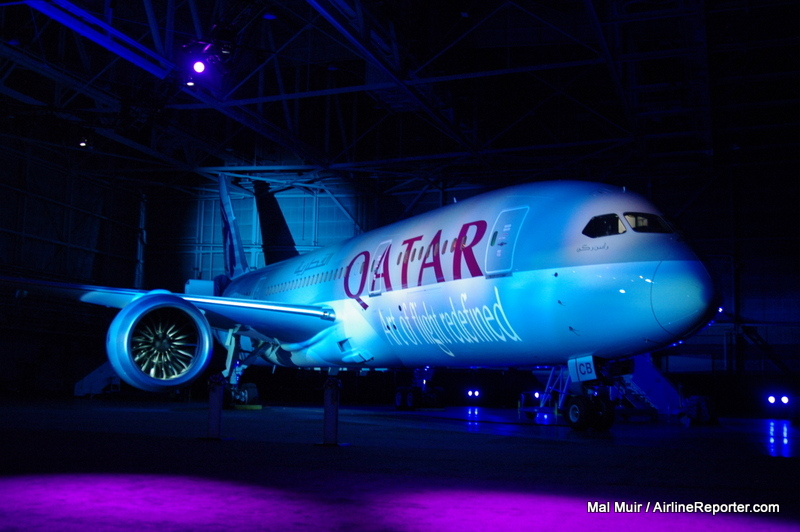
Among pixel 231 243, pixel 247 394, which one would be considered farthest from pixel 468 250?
pixel 231 243

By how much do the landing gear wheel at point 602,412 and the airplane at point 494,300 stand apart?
1.0 inches

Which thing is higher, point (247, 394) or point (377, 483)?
point (377, 483)

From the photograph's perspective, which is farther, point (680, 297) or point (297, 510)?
point (680, 297)

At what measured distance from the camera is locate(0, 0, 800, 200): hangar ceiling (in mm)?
19406

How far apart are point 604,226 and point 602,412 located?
112 inches

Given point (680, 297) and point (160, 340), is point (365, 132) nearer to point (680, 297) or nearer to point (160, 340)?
point (160, 340)

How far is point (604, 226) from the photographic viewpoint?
1125cm

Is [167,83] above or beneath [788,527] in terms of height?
above

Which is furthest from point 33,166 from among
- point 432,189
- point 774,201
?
point 774,201

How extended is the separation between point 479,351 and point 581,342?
2399mm

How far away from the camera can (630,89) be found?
21.4m

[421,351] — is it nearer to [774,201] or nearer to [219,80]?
[219,80]

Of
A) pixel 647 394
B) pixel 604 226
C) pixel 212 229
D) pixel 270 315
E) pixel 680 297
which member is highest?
pixel 212 229

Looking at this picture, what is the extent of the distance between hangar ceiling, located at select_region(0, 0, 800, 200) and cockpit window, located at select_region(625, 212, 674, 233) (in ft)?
22.5
